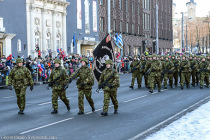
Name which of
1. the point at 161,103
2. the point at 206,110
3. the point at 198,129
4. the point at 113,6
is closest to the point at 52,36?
the point at 113,6

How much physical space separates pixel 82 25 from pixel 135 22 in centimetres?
1753

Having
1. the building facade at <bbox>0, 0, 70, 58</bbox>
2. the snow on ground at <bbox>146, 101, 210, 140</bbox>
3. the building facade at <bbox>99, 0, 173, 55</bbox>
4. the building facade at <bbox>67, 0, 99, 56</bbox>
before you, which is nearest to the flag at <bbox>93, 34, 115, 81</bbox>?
the snow on ground at <bbox>146, 101, 210, 140</bbox>

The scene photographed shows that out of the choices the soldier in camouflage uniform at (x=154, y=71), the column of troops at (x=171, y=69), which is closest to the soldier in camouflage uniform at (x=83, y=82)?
the soldier in camouflage uniform at (x=154, y=71)

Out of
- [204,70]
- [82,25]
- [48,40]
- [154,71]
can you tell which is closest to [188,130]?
[154,71]

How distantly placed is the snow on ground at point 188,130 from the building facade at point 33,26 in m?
23.3

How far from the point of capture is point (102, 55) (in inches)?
547

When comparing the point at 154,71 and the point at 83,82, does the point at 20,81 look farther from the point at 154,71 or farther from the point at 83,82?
the point at 154,71

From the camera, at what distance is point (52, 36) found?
37.8 meters

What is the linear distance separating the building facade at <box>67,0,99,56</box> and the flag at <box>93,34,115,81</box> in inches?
1015

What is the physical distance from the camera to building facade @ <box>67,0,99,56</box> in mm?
41219

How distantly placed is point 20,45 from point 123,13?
24098mm

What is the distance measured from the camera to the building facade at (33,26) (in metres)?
31.8

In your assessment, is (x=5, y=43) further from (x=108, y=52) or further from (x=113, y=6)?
(x=113, y=6)

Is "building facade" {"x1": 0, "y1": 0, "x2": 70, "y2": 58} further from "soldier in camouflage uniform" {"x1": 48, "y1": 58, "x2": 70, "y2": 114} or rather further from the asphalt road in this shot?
"soldier in camouflage uniform" {"x1": 48, "y1": 58, "x2": 70, "y2": 114}
